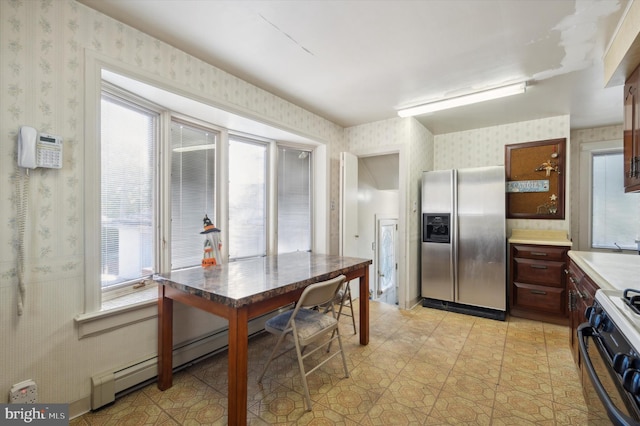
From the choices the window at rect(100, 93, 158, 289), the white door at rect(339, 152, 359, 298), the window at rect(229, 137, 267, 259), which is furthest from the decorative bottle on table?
the white door at rect(339, 152, 359, 298)

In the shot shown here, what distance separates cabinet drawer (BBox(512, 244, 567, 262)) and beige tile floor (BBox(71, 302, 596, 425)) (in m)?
0.84

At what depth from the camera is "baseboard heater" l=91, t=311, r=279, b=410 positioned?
5.73ft

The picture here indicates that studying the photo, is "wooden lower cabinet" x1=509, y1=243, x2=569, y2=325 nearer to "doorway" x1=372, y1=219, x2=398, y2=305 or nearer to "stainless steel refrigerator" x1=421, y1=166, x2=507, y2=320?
"stainless steel refrigerator" x1=421, y1=166, x2=507, y2=320

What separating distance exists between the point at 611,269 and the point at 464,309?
1904mm

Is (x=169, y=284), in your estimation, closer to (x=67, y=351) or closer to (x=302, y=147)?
(x=67, y=351)

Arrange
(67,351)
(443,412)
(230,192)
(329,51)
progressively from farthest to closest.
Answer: (230,192) → (329,51) → (443,412) → (67,351)

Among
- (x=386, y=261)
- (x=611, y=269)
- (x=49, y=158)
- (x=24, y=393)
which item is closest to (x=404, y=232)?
(x=386, y=261)

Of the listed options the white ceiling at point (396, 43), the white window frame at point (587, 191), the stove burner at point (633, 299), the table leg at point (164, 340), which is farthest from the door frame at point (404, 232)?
the table leg at point (164, 340)

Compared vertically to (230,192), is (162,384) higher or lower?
lower

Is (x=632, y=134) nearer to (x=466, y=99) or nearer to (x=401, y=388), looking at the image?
(x=466, y=99)

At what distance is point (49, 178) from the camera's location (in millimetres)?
1571

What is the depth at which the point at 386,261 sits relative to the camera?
17.5ft

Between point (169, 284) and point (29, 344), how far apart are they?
27.7 inches

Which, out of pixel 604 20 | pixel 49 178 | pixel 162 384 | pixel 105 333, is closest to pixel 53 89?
pixel 49 178
